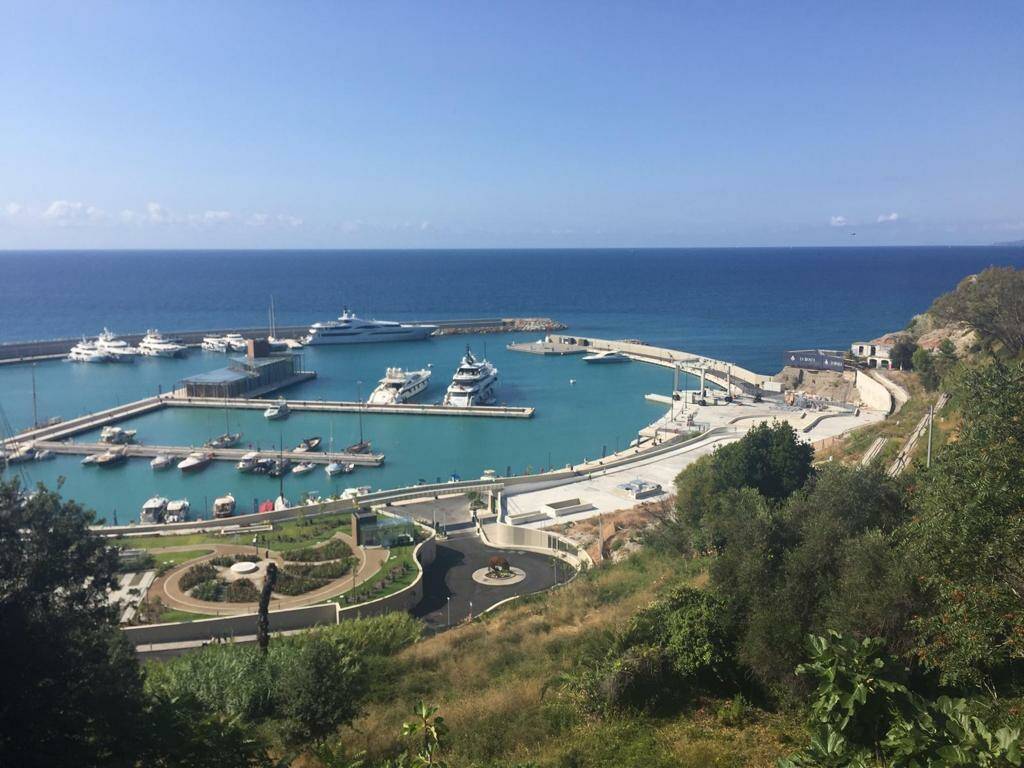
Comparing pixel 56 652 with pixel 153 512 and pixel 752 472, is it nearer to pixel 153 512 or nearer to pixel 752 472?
pixel 752 472

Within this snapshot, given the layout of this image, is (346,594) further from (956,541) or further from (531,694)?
(956,541)

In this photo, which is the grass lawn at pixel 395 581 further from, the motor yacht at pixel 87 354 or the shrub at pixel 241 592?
the motor yacht at pixel 87 354

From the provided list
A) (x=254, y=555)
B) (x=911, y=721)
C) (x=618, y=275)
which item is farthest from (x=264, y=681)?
(x=618, y=275)

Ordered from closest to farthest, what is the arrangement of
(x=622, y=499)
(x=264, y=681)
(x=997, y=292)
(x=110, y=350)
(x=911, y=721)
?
(x=911, y=721), (x=264, y=681), (x=622, y=499), (x=997, y=292), (x=110, y=350)

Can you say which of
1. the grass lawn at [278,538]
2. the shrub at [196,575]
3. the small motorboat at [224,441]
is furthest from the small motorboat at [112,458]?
the shrub at [196,575]

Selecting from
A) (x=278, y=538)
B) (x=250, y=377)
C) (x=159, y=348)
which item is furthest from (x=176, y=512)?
(x=159, y=348)

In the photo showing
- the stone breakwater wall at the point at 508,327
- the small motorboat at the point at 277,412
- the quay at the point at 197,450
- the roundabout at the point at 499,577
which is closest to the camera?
the roundabout at the point at 499,577
